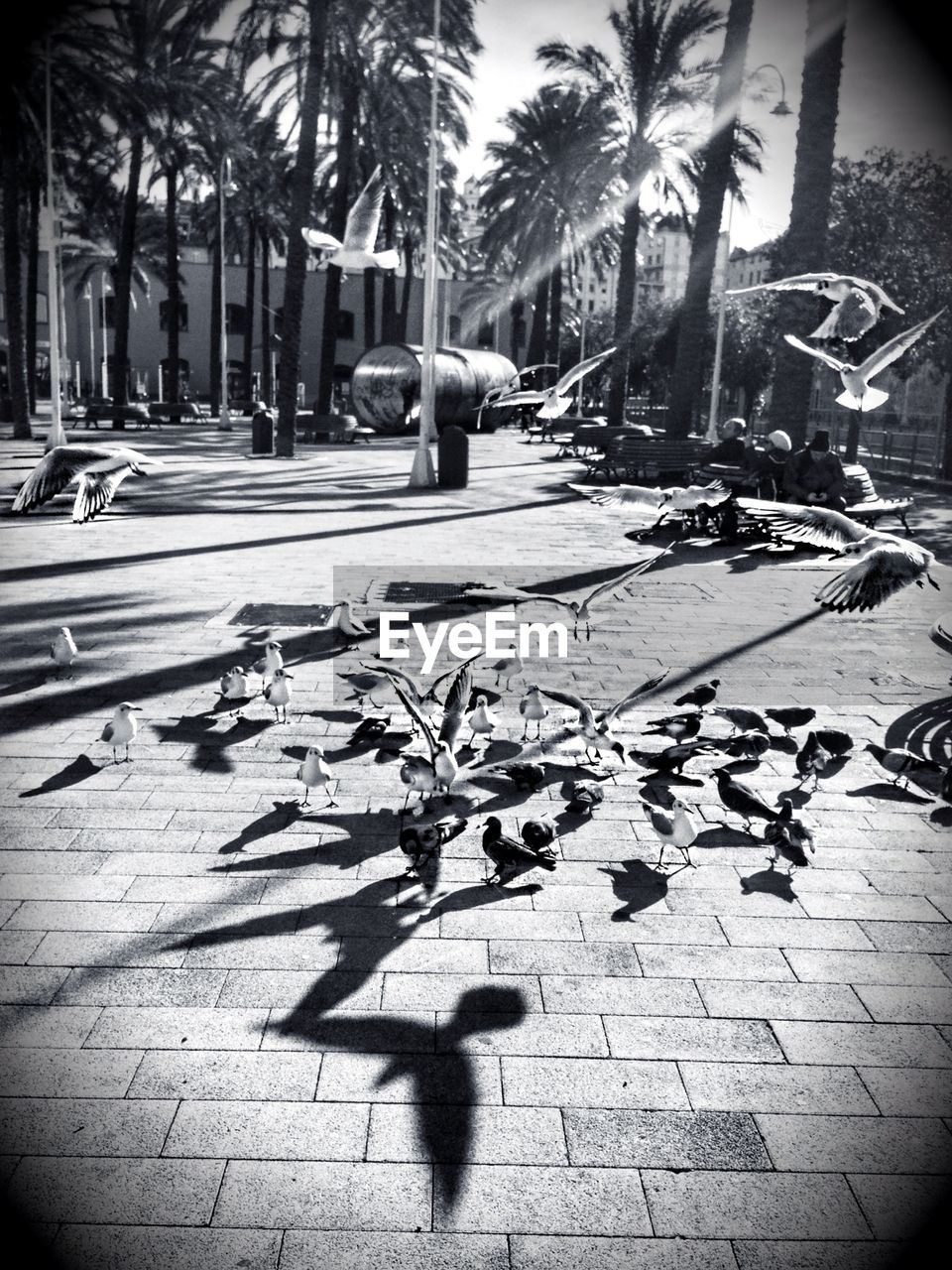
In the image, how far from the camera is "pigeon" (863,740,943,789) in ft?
17.8

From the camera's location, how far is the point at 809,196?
596 inches

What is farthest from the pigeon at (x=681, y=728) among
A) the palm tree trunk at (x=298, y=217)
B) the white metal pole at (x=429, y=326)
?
the palm tree trunk at (x=298, y=217)

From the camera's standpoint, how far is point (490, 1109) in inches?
116

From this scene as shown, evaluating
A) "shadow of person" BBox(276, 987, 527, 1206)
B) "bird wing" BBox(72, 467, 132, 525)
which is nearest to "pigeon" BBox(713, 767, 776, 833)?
"shadow of person" BBox(276, 987, 527, 1206)

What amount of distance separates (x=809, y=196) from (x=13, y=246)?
17617 mm

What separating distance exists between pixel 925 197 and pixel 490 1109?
25902 mm

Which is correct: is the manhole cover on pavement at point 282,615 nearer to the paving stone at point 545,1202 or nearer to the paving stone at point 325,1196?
the paving stone at point 325,1196

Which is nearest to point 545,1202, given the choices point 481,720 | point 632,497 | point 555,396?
point 481,720

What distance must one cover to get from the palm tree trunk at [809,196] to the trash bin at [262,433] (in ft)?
39.3

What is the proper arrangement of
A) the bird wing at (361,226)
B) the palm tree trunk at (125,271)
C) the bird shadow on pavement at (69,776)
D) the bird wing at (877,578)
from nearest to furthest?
the bird shadow on pavement at (69,776)
the bird wing at (877,578)
the bird wing at (361,226)
the palm tree trunk at (125,271)

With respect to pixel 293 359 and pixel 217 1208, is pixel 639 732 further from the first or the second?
pixel 293 359

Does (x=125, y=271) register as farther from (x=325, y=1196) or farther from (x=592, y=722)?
(x=325, y=1196)

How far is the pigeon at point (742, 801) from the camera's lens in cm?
469

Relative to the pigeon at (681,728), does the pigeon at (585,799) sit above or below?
below
